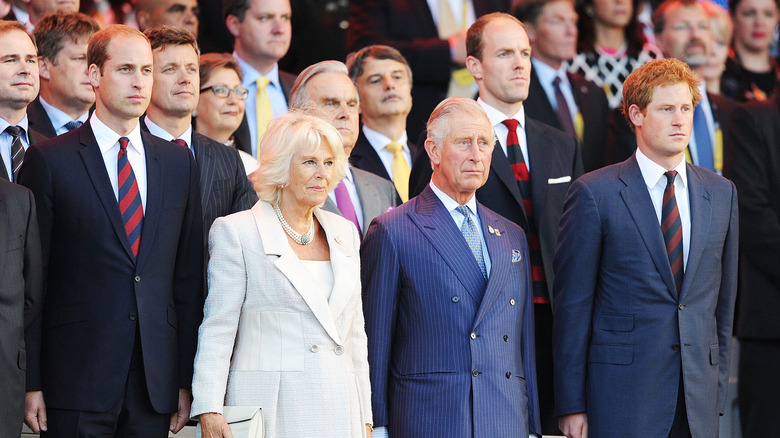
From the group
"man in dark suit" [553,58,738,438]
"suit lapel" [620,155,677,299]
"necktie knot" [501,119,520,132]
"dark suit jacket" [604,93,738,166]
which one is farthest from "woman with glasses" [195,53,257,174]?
"dark suit jacket" [604,93,738,166]

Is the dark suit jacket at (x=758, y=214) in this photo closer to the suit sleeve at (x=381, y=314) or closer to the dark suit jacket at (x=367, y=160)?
the dark suit jacket at (x=367, y=160)

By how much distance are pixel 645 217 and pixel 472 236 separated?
0.70m

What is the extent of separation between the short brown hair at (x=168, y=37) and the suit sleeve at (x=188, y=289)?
43.8 inches

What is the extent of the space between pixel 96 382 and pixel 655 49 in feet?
15.8

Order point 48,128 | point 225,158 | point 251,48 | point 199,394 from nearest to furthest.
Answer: point 199,394 < point 225,158 < point 48,128 < point 251,48

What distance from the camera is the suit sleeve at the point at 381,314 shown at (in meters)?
4.25

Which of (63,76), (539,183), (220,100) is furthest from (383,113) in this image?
(63,76)

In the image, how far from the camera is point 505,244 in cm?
445

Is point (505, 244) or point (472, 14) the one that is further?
point (472, 14)

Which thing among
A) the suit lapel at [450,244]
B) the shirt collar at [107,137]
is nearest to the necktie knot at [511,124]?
the suit lapel at [450,244]

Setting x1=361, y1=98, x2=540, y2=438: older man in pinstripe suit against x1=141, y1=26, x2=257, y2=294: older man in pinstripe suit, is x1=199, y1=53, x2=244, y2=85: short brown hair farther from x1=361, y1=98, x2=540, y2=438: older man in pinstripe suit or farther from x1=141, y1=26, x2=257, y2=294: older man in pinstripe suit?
x1=361, y1=98, x2=540, y2=438: older man in pinstripe suit

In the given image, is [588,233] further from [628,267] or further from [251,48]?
[251,48]

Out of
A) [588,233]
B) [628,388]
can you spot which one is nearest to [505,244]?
[588,233]

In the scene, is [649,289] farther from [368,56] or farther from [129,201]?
[368,56]
